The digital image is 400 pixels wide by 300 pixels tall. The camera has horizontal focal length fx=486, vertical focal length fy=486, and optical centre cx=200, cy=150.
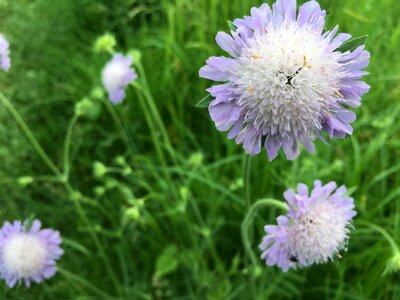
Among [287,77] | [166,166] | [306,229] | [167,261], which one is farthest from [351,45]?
[167,261]

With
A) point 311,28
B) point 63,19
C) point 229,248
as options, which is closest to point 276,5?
point 311,28

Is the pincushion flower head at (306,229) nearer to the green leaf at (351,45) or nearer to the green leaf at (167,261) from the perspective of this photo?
the green leaf at (351,45)

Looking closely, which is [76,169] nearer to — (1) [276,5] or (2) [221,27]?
(2) [221,27]

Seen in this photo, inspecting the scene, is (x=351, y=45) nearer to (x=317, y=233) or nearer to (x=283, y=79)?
(x=283, y=79)

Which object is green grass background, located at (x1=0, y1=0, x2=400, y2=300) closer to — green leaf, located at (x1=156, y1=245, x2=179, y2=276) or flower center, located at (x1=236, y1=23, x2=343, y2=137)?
green leaf, located at (x1=156, y1=245, x2=179, y2=276)

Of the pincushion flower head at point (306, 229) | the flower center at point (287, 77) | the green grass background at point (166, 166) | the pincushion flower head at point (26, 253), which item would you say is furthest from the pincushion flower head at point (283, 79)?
the pincushion flower head at point (26, 253)
